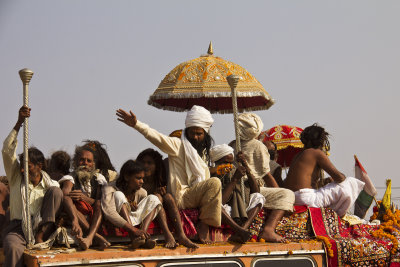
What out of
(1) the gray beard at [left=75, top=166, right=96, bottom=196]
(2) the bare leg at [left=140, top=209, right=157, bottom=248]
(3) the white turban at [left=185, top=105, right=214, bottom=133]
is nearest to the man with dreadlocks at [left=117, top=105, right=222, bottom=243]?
(3) the white turban at [left=185, top=105, right=214, bottom=133]

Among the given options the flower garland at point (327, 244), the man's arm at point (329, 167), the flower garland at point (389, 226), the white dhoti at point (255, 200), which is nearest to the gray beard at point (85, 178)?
the white dhoti at point (255, 200)

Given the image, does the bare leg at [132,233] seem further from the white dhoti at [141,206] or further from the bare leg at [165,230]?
the bare leg at [165,230]

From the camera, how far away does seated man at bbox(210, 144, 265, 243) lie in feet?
26.9

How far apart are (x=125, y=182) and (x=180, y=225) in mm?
743

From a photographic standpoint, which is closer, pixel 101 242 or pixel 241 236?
pixel 101 242

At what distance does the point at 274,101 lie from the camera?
466 inches

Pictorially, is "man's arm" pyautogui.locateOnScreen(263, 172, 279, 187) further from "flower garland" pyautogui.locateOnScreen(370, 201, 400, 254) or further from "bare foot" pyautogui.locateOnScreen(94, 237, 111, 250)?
"bare foot" pyautogui.locateOnScreen(94, 237, 111, 250)

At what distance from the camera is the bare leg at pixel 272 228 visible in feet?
27.7

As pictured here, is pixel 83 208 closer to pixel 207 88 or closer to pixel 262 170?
pixel 262 170

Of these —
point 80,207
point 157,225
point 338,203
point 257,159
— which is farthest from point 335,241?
point 80,207

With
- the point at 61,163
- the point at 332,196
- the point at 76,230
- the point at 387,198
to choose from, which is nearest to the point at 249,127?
the point at 332,196

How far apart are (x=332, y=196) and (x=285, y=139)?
11.2 feet

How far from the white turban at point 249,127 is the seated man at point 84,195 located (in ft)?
6.54

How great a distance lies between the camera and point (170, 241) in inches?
305
